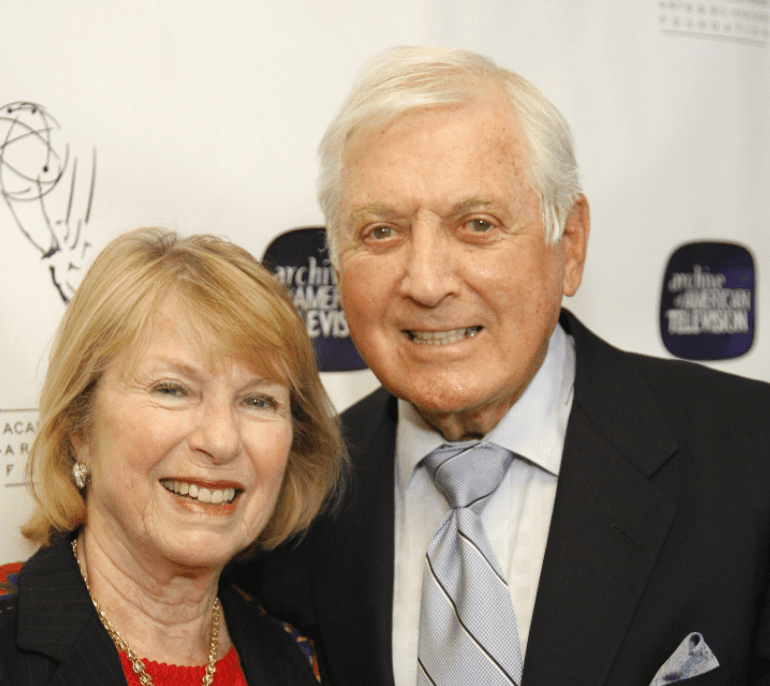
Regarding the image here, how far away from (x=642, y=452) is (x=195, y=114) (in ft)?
4.62

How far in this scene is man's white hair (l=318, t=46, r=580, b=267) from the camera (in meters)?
1.68

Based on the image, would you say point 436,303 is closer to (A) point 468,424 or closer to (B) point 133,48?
(A) point 468,424

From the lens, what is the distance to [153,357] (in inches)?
57.7

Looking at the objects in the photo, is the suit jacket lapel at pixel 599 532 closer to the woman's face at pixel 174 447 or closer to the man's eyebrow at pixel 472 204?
the man's eyebrow at pixel 472 204

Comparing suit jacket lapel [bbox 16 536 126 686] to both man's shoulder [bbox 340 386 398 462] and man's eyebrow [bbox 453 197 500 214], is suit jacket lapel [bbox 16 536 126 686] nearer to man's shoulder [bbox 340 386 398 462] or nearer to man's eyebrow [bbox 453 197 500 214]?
man's shoulder [bbox 340 386 398 462]

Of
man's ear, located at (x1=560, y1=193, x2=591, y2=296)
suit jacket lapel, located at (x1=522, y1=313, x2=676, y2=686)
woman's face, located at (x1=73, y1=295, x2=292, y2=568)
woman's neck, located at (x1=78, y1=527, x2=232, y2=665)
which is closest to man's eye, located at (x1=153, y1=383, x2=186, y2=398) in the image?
woman's face, located at (x1=73, y1=295, x2=292, y2=568)

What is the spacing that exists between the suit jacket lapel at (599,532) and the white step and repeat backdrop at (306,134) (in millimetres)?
926

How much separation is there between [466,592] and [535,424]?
1.23ft

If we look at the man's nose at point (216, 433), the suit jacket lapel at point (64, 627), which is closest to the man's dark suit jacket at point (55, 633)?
the suit jacket lapel at point (64, 627)

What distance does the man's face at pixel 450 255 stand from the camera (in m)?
1.62

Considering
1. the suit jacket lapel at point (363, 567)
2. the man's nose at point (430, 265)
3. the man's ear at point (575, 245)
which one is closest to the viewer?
the man's nose at point (430, 265)

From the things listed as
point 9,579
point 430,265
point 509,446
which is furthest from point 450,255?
point 9,579

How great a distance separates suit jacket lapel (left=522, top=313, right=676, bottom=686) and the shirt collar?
0.06 meters

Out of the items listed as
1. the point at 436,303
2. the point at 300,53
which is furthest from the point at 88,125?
the point at 436,303
